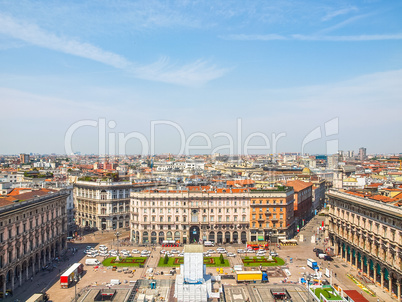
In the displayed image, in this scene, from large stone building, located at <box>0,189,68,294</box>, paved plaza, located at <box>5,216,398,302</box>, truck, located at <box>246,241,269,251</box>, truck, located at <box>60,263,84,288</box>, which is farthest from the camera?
truck, located at <box>246,241,269,251</box>

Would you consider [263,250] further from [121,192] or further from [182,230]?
[121,192]

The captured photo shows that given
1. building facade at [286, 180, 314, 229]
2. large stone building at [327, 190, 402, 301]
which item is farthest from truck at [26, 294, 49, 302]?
building facade at [286, 180, 314, 229]

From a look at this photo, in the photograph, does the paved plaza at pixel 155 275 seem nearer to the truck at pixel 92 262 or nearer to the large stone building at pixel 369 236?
the truck at pixel 92 262

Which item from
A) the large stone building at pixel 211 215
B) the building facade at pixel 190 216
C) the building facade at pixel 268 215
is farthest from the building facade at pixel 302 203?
the building facade at pixel 190 216

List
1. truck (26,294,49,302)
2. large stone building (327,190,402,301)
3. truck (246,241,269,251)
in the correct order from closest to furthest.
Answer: truck (26,294,49,302)
large stone building (327,190,402,301)
truck (246,241,269,251)

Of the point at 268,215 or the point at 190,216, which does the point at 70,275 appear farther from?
the point at 268,215

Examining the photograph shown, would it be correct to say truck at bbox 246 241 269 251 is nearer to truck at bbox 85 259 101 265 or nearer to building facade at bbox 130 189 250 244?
building facade at bbox 130 189 250 244
